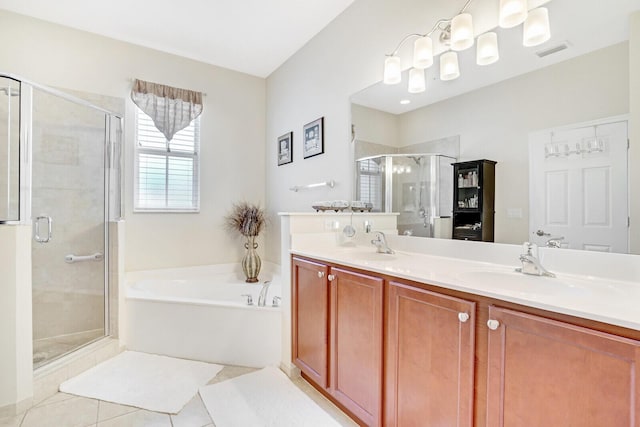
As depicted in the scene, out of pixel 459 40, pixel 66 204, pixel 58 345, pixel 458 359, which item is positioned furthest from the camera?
pixel 66 204

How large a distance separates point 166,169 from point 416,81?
265cm

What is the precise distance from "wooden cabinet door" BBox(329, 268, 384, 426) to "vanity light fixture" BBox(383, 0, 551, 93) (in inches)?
50.6

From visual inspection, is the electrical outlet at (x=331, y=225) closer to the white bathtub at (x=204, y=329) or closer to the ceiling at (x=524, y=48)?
the white bathtub at (x=204, y=329)

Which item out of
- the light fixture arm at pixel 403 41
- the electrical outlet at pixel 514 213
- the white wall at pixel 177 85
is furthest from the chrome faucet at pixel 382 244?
the white wall at pixel 177 85

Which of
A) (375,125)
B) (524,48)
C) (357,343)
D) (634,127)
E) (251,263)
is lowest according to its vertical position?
(357,343)

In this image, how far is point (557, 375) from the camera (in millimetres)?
898

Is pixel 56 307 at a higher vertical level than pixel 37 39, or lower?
lower

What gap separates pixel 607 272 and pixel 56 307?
137 inches

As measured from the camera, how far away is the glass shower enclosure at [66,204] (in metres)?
2.10

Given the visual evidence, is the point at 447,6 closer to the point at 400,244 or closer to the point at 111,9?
the point at 400,244

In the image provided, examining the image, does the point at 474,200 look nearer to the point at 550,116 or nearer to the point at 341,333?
the point at 550,116

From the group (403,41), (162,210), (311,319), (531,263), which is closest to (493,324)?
(531,263)

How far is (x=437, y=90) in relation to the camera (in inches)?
75.4

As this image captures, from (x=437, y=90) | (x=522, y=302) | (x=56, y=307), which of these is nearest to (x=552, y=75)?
(x=437, y=90)
